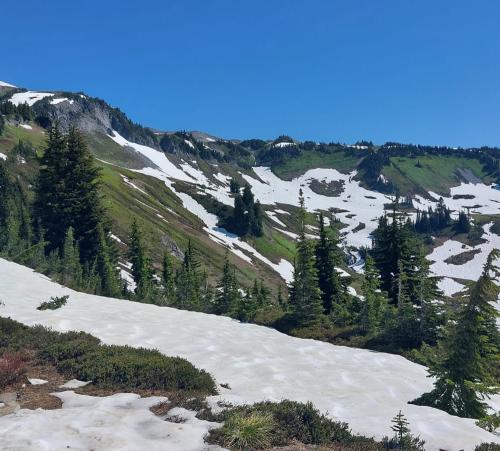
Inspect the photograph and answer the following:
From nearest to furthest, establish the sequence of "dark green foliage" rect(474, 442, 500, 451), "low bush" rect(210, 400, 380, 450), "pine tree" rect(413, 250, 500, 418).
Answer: "low bush" rect(210, 400, 380, 450) → "dark green foliage" rect(474, 442, 500, 451) → "pine tree" rect(413, 250, 500, 418)

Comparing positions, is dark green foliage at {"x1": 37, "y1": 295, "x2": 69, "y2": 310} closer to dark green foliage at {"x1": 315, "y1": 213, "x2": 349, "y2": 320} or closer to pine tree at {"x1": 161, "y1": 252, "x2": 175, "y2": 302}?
pine tree at {"x1": 161, "y1": 252, "x2": 175, "y2": 302}

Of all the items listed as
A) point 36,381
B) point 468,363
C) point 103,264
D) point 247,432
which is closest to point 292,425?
point 247,432

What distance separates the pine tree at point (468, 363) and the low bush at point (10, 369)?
10149 mm

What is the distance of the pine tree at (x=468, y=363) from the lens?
1187cm

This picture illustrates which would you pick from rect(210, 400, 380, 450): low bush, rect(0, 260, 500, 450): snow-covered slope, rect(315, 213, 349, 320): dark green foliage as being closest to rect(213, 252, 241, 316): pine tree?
rect(315, 213, 349, 320): dark green foliage

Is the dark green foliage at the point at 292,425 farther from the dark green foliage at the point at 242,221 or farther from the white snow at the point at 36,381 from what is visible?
the dark green foliage at the point at 242,221

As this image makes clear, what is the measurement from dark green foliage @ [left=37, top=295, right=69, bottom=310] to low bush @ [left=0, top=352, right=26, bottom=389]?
6.54 metres

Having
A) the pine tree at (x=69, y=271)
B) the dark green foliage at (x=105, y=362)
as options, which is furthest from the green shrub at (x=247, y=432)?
the pine tree at (x=69, y=271)

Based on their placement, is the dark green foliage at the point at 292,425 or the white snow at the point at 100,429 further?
the dark green foliage at the point at 292,425

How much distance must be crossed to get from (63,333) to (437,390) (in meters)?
11.6

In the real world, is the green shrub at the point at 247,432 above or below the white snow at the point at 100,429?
above

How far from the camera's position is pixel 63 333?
1509 centimetres

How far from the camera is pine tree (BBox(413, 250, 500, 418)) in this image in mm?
→ 11867

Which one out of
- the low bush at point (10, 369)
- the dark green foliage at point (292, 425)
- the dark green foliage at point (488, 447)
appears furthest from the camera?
the low bush at point (10, 369)
